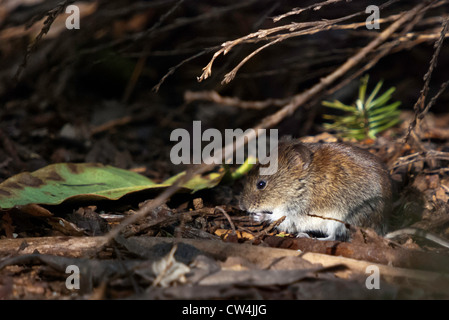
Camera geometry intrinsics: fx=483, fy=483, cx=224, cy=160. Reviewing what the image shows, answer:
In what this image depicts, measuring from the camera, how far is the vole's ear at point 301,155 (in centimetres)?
406

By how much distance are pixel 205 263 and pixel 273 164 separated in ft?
5.56

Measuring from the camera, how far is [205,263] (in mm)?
Result: 2711

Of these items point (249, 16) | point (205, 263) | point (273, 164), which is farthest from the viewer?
point (249, 16)

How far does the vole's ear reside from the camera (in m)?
4.06

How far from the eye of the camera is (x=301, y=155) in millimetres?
4074

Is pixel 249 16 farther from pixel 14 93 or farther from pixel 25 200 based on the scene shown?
pixel 25 200

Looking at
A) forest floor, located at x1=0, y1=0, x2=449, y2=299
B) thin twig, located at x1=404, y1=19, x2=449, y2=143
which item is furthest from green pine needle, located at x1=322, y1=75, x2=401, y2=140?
thin twig, located at x1=404, y1=19, x2=449, y2=143

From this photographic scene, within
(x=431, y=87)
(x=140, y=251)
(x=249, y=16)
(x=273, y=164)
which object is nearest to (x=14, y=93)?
(x=249, y=16)

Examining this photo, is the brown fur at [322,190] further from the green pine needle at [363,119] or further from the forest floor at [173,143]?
the green pine needle at [363,119]

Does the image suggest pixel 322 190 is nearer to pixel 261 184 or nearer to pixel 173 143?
pixel 261 184

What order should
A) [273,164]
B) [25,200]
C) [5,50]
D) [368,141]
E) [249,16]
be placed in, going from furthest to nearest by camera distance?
[249,16], [5,50], [368,141], [273,164], [25,200]

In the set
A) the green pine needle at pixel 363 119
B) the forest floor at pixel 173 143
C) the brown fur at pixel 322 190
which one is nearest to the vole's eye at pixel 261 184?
the brown fur at pixel 322 190

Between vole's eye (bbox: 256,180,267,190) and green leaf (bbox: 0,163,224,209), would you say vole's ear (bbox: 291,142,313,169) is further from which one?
green leaf (bbox: 0,163,224,209)

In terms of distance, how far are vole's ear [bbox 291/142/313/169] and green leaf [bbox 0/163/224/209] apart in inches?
26.2
